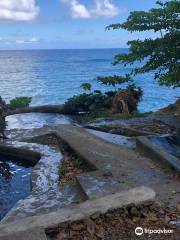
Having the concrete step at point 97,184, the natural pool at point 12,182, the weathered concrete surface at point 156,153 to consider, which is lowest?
the natural pool at point 12,182

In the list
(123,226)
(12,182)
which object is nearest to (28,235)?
(123,226)

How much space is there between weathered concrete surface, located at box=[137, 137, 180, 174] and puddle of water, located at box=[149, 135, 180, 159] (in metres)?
0.18

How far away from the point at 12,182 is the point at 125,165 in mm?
2644

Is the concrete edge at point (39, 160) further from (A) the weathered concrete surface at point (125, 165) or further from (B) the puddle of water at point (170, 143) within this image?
(B) the puddle of water at point (170, 143)

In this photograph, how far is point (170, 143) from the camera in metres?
9.95

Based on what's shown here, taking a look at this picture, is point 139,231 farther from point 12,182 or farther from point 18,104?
point 18,104

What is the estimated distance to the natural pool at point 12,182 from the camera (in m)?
8.09

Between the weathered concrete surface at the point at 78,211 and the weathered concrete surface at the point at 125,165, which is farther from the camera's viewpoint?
the weathered concrete surface at the point at 125,165

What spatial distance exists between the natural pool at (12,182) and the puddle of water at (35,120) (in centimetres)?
565

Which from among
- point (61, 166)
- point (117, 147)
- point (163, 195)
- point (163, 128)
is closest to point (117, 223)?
point (163, 195)

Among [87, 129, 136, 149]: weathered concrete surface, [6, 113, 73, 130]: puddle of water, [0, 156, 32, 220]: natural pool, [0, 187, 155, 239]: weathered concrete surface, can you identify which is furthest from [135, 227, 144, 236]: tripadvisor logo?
[6, 113, 73, 130]: puddle of water

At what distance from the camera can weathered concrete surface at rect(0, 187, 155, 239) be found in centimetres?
534

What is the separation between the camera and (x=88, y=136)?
39.6 feet

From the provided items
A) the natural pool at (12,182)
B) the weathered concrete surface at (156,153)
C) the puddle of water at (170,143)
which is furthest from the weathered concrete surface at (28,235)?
the puddle of water at (170,143)
